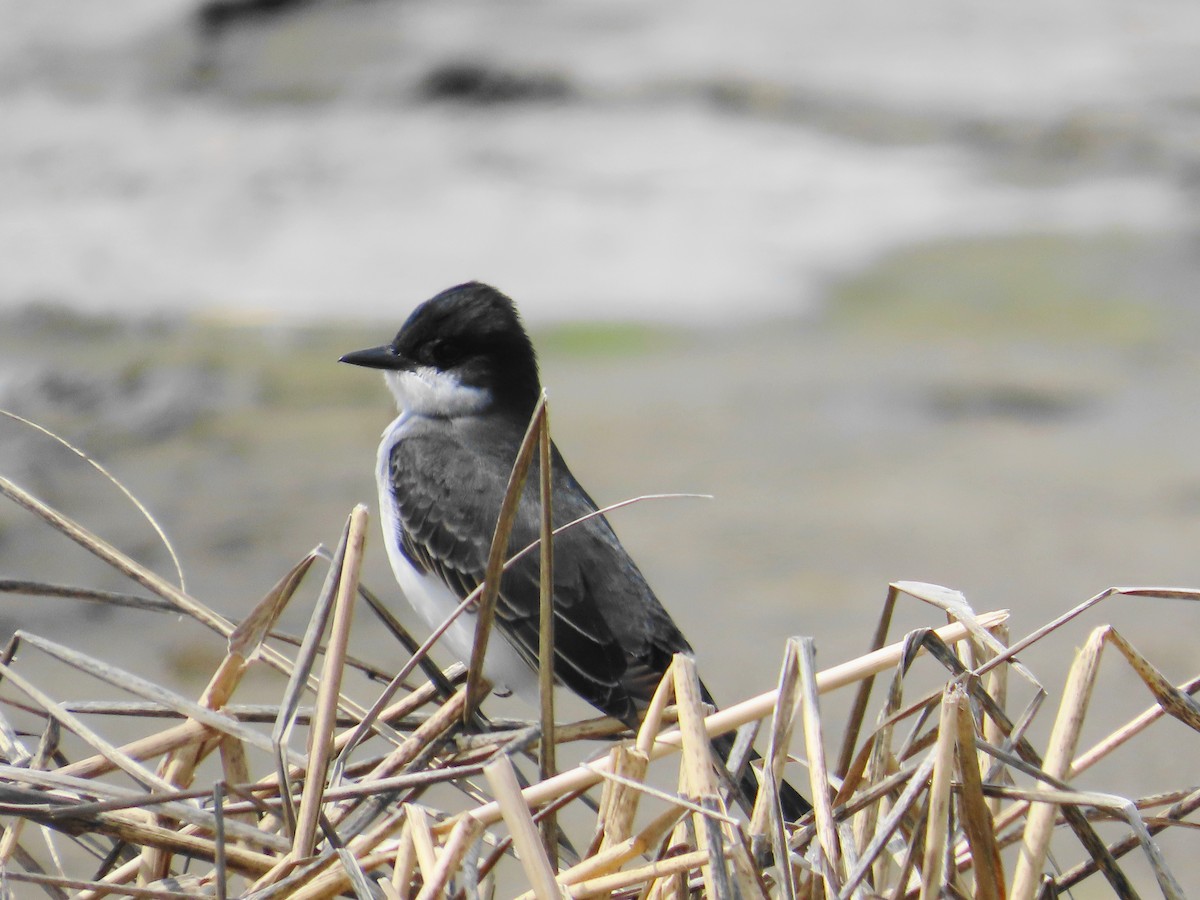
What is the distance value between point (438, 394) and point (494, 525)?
2.13 ft

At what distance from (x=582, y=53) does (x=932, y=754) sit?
18810 mm

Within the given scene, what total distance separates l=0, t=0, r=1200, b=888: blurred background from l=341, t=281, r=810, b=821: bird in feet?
8.19

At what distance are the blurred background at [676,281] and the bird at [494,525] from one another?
8.19ft

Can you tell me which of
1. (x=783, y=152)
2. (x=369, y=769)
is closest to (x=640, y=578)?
(x=369, y=769)

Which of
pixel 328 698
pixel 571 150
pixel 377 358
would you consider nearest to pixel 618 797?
pixel 328 698

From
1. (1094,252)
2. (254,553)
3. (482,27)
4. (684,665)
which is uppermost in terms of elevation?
(482,27)

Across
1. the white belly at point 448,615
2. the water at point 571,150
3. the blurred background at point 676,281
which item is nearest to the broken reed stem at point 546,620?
the white belly at point 448,615

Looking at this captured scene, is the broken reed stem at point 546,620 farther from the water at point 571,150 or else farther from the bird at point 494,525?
the water at point 571,150

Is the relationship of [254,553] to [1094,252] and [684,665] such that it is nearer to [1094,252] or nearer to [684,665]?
[684,665]

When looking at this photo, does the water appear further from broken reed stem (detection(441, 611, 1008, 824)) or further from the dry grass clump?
broken reed stem (detection(441, 611, 1008, 824))

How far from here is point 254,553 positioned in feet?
34.2

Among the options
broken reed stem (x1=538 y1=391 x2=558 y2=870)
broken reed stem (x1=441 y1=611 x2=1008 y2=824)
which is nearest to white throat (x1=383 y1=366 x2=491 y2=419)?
broken reed stem (x1=538 y1=391 x2=558 y2=870)

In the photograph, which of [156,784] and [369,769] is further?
[369,769]

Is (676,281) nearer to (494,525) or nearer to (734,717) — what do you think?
(494,525)
